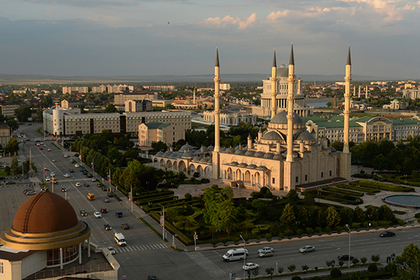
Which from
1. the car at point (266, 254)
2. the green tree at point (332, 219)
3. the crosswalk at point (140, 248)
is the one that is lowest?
the crosswalk at point (140, 248)

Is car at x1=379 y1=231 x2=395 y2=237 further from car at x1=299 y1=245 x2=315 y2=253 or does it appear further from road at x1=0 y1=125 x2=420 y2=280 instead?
car at x1=299 y1=245 x2=315 y2=253

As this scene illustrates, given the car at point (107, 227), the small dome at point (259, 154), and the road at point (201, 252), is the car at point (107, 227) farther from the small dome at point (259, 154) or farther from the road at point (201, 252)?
the small dome at point (259, 154)

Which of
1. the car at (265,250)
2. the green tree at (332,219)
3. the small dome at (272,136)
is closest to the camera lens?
the car at (265,250)

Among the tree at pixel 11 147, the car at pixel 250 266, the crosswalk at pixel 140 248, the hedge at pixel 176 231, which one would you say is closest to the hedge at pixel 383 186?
the hedge at pixel 176 231

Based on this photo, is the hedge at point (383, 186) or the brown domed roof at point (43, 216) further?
the hedge at point (383, 186)

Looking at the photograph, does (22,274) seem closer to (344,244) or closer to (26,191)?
(344,244)

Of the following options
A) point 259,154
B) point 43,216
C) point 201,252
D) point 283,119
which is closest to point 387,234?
point 201,252

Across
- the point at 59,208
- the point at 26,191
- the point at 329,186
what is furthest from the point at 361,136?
the point at 59,208

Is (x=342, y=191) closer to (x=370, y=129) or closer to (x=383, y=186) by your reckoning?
(x=383, y=186)
